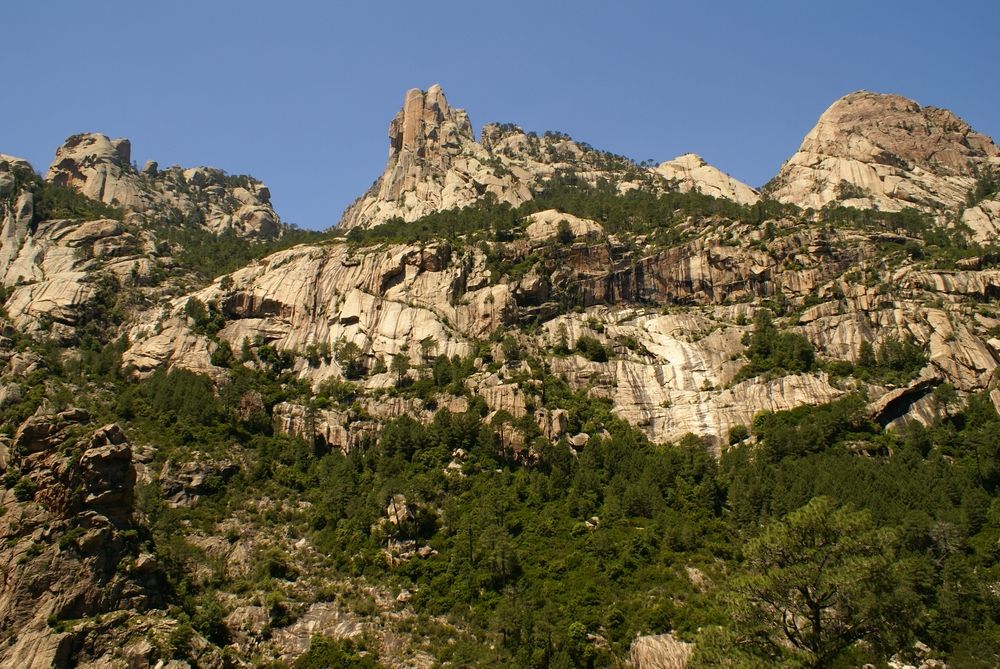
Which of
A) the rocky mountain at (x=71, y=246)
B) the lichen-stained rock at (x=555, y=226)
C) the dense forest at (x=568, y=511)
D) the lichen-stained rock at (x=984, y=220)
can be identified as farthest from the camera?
the lichen-stained rock at (x=984, y=220)

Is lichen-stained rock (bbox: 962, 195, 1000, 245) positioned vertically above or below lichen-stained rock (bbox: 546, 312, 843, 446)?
above

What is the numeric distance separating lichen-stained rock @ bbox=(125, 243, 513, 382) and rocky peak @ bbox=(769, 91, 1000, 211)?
90.4 m

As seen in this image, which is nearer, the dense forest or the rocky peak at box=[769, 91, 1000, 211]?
the dense forest

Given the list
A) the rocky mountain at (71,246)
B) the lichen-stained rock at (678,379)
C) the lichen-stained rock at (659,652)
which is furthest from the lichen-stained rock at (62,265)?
the lichen-stained rock at (659,652)

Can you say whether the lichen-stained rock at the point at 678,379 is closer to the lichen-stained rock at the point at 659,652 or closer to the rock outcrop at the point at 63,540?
the lichen-stained rock at the point at 659,652

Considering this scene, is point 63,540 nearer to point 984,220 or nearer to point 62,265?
point 62,265

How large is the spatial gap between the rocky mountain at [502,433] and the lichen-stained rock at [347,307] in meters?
0.49

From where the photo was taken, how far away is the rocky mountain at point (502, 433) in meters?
61.0

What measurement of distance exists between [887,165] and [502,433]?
134m

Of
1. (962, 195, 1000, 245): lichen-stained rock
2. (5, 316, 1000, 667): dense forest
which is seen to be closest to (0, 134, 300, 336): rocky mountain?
(5, 316, 1000, 667): dense forest

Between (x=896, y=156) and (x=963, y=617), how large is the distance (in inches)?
5958

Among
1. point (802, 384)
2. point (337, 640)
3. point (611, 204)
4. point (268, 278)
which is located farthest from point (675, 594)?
point (611, 204)

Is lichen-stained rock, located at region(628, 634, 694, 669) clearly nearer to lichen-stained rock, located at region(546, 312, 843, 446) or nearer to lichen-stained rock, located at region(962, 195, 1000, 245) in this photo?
lichen-stained rock, located at region(546, 312, 843, 446)

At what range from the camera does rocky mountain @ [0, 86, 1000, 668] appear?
6097 centimetres
